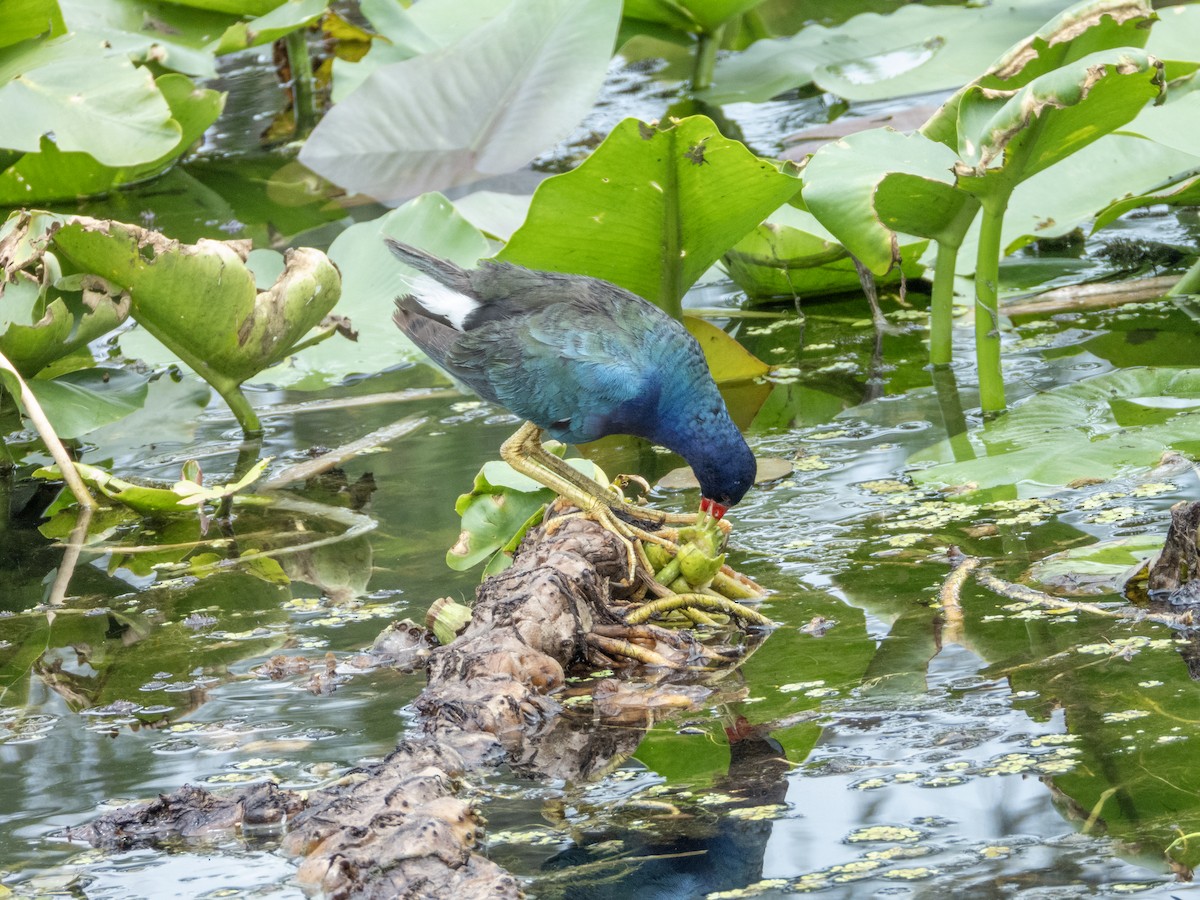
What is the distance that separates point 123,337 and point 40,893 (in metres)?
2.56

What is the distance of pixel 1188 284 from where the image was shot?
4.12m

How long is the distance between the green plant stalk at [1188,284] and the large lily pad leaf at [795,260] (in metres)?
0.74

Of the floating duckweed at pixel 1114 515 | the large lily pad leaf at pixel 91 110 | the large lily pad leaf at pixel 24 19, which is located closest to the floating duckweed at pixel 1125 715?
the floating duckweed at pixel 1114 515

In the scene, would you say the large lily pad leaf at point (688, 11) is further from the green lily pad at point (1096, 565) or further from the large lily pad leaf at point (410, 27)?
the green lily pad at point (1096, 565)

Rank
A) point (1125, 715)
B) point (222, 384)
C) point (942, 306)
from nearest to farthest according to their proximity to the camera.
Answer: point (1125, 715), point (942, 306), point (222, 384)

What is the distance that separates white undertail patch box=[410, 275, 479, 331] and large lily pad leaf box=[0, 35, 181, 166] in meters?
1.58

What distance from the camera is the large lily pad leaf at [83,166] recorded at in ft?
17.8

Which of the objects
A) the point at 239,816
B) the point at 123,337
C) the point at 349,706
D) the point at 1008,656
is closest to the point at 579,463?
the point at 349,706

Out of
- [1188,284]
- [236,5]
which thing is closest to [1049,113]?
[1188,284]

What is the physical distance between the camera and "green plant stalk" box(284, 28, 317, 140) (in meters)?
7.22

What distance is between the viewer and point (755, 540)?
2.95 m

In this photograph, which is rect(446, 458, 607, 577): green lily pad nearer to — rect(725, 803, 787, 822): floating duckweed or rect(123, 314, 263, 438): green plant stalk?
rect(725, 803, 787, 822): floating duckweed

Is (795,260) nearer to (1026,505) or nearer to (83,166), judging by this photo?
(1026,505)

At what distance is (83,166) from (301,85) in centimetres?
186
